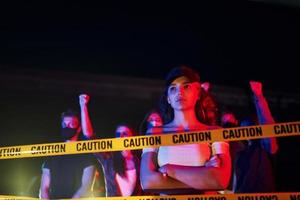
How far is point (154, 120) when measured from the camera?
1.91 meters

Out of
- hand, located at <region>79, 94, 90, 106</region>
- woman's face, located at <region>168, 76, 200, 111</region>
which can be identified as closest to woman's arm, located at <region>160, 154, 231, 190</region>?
woman's face, located at <region>168, 76, 200, 111</region>

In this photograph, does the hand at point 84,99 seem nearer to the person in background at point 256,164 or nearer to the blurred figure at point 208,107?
the blurred figure at point 208,107

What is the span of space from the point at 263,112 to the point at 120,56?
0.93m

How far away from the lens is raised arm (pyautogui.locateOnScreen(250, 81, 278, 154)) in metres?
1.75

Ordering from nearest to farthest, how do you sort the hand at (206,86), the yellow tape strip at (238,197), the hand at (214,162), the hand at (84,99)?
the yellow tape strip at (238,197) → the hand at (214,162) → the hand at (206,86) → the hand at (84,99)

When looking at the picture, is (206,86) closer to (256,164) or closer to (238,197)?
(256,164)

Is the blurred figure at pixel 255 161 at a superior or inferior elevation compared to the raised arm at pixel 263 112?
inferior

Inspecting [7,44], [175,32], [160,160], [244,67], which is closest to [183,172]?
[160,160]

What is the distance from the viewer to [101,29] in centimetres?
218

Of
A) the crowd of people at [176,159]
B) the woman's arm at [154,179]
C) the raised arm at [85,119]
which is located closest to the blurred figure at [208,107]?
the crowd of people at [176,159]

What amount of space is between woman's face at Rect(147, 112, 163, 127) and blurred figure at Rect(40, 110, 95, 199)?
0.41 metres

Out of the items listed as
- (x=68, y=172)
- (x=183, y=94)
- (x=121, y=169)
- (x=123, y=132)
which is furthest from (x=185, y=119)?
(x=68, y=172)

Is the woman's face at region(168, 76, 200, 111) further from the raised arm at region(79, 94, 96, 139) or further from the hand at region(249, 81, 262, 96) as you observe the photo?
the raised arm at region(79, 94, 96, 139)

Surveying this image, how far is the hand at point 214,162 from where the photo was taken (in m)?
1.78
